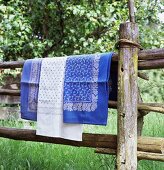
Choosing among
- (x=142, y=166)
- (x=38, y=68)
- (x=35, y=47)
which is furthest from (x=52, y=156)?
(x=35, y=47)

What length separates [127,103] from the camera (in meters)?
2.70

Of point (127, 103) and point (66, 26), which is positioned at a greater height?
point (66, 26)

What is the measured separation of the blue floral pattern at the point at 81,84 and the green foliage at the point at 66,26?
3467mm

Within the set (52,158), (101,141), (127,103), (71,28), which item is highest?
(71,28)

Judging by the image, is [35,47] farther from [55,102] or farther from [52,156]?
[55,102]

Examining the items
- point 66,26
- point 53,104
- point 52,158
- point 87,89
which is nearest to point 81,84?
point 87,89

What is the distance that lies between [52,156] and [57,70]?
57.6 inches

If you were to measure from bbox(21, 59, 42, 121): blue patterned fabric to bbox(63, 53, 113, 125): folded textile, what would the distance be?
33cm

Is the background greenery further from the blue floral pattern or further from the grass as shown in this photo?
the blue floral pattern

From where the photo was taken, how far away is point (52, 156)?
13.6 feet

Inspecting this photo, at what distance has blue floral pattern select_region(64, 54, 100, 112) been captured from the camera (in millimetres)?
2779

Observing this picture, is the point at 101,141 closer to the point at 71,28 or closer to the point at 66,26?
the point at 71,28

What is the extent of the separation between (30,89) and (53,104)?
0.33 meters

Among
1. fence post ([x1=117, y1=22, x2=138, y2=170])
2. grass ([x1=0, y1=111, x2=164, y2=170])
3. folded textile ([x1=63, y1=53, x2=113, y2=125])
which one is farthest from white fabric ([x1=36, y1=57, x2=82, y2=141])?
grass ([x1=0, y1=111, x2=164, y2=170])
